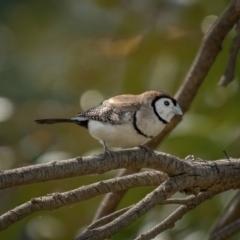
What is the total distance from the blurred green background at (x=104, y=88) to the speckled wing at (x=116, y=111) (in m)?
0.34

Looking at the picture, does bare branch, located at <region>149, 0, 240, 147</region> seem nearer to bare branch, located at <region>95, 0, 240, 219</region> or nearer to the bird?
bare branch, located at <region>95, 0, 240, 219</region>

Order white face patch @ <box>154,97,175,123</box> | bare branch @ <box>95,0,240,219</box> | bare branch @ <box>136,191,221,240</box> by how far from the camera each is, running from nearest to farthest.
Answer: bare branch @ <box>136,191,221,240</box> → white face patch @ <box>154,97,175,123</box> → bare branch @ <box>95,0,240,219</box>

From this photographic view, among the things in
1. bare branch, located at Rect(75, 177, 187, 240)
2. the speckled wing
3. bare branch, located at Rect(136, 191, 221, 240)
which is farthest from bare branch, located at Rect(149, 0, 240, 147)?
bare branch, located at Rect(75, 177, 187, 240)

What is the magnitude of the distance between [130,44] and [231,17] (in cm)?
63

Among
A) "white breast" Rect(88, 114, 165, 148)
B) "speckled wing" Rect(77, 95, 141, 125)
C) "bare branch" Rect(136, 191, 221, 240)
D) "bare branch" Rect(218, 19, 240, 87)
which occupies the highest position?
"bare branch" Rect(218, 19, 240, 87)

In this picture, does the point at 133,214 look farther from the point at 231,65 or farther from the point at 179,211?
the point at 231,65

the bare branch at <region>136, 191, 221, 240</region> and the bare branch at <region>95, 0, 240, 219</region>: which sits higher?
the bare branch at <region>95, 0, 240, 219</region>

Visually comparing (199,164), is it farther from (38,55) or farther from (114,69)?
(38,55)

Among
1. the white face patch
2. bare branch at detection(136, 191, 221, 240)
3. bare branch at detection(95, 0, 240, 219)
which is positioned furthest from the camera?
bare branch at detection(95, 0, 240, 219)

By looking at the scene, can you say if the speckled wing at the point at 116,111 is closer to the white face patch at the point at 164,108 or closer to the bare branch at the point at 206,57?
the white face patch at the point at 164,108

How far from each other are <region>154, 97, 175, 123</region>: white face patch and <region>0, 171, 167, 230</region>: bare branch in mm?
448

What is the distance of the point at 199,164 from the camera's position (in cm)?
170

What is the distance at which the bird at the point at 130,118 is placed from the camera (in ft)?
6.88

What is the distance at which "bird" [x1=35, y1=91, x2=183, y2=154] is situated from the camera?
2.10 metres
